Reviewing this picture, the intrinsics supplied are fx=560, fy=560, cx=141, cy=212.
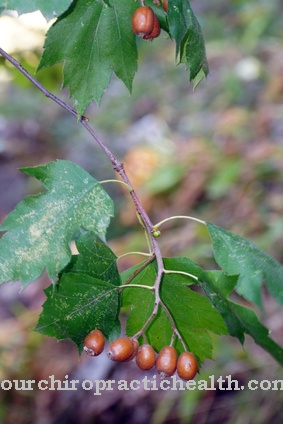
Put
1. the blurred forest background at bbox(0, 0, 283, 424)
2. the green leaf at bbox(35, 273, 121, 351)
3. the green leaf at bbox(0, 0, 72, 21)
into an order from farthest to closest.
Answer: the blurred forest background at bbox(0, 0, 283, 424), the green leaf at bbox(35, 273, 121, 351), the green leaf at bbox(0, 0, 72, 21)

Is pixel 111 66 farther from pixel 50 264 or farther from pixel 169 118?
pixel 169 118

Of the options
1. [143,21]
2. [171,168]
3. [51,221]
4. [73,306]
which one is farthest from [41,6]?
[171,168]

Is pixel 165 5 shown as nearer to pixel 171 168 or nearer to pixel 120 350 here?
pixel 120 350

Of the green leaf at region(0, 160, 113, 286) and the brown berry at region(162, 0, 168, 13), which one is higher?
the brown berry at region(162, 0, 168, 13)

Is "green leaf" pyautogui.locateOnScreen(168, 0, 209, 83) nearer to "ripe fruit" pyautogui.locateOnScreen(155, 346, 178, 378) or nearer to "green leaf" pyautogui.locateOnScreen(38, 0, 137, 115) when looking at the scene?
"green leaf" pyautogui.locateOnScreen(38, 0, 137, 115)

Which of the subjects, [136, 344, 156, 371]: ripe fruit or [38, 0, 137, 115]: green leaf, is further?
[38, 0, 137, 115]: green leaf

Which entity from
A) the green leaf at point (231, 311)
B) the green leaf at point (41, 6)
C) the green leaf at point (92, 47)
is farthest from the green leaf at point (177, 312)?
the green leaf at point (41, 6)

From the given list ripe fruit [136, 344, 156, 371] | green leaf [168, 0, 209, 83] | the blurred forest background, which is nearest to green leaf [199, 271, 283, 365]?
ripe fruit [136, 344, 156, 371]

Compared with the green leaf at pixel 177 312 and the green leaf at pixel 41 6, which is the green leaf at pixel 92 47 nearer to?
the green leaf at pixel 41 6
